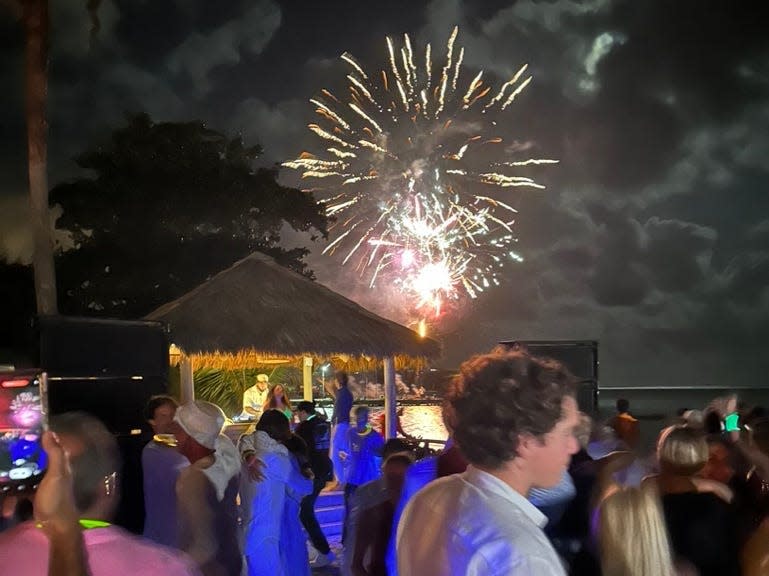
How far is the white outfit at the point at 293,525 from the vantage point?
6.21m

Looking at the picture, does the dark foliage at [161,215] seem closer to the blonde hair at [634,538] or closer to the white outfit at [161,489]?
the white outfit at [161,489]

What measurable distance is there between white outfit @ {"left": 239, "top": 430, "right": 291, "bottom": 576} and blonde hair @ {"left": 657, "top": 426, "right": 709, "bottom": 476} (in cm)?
299

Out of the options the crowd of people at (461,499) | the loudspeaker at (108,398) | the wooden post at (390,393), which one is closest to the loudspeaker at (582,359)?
the crowd of people at (461,499)

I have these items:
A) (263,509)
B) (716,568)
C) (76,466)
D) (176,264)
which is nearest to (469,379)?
(76,466)

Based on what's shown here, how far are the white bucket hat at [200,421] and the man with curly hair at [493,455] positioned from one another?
2.72 meters

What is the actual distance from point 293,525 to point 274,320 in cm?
668

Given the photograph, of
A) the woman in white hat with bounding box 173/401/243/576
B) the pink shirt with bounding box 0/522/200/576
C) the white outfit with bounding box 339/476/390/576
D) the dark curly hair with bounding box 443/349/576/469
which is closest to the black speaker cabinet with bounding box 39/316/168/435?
the woman in white hat with bounding box 173/401/243/576

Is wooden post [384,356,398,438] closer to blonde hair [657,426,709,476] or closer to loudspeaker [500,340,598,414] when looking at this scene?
loudspeaker [500,340,598,414]

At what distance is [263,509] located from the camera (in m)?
6.07

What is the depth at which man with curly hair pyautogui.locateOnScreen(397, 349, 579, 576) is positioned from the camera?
211 centimetres

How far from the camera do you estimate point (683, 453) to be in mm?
4020

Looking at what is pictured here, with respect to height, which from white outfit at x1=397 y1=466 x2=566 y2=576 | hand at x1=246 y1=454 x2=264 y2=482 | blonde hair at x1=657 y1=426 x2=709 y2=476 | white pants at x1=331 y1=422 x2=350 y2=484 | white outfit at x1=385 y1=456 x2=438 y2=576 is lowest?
white pants at x1=331 y1=422 x2=350 y2=484

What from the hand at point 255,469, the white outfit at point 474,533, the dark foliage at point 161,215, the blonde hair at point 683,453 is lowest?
the hand at point 255,469

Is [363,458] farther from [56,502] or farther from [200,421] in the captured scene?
[56,502]
